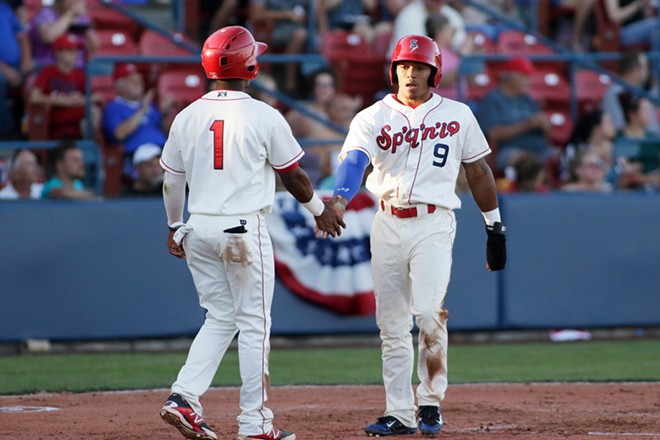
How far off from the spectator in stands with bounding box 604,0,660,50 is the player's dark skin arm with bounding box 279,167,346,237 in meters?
10.7

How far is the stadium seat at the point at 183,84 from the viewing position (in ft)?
43.0

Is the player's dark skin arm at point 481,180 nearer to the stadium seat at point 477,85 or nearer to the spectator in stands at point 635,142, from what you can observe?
the spectator in stands at point 635,142

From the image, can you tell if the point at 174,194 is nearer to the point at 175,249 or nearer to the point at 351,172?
the point at 175,249

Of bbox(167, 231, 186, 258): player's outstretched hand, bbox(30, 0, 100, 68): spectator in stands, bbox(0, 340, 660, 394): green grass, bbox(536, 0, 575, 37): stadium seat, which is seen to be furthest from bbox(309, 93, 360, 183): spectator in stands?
bbox(167, 231, 186, 258): player's outstretched hand

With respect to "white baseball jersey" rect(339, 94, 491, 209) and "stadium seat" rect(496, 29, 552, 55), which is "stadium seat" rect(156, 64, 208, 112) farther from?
"white baseball jersey" rect(339, 94, 491, 209)

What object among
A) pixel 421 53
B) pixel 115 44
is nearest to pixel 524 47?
pixel 115 44

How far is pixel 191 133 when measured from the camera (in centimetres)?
602

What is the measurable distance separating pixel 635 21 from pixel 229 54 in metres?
11.5

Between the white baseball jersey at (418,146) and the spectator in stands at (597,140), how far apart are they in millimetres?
6778

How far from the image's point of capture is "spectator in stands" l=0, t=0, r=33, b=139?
40.6 feet

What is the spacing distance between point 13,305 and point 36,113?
230cm

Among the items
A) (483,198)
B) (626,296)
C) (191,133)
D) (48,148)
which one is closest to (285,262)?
(48,148)

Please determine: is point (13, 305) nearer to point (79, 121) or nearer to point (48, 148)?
point (48, 148)

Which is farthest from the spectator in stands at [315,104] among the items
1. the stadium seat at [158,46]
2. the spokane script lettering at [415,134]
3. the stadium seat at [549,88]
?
the spokane script lettering at [415,134]
